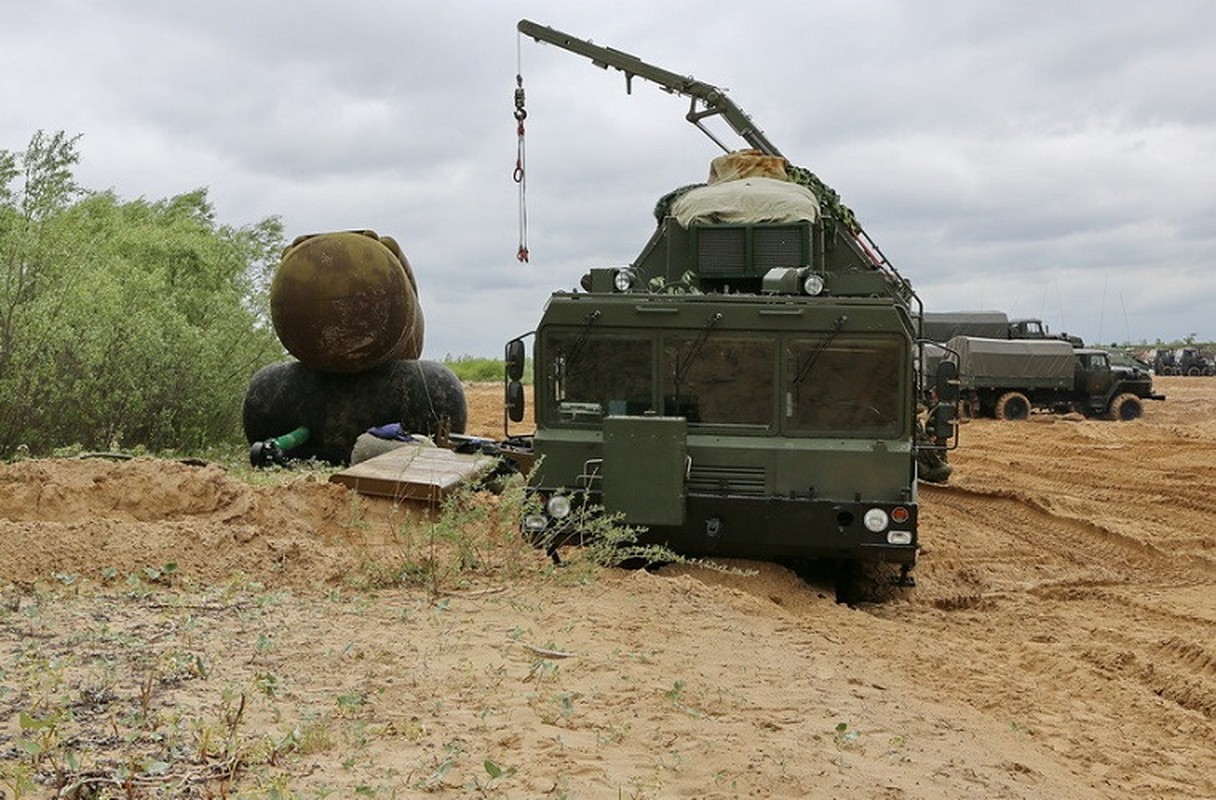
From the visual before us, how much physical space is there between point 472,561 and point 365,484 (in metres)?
2.74

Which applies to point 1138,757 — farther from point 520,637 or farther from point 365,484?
point 365,484

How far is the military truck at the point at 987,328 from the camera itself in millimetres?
32750

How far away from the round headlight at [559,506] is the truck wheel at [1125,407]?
80.5 feet

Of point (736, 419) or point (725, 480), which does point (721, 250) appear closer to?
point (736, 419)

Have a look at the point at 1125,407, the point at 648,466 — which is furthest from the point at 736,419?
the point at 1125,407

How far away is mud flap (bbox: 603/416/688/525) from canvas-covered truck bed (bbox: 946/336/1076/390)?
868 inches

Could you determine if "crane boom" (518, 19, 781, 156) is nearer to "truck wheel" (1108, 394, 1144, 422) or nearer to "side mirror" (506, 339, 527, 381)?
"side mirror" (506, 339, 527, 381)

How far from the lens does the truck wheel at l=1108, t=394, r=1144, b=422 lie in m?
30.5

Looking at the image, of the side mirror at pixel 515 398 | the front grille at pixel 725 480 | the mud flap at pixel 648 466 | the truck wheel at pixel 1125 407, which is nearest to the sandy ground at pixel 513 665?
the mud flap at pixel 648 466

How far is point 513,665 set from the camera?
6078 mm

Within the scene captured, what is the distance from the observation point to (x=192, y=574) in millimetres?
8172

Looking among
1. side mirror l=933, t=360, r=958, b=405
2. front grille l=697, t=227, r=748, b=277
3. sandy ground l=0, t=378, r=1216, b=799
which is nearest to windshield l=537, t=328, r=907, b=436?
side mirror l=933, t=360, r=958, b=405

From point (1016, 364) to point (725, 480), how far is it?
2252cm

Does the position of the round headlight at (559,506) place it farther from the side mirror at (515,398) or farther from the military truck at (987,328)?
the military truck at (987,328)
